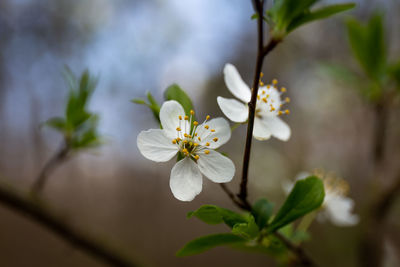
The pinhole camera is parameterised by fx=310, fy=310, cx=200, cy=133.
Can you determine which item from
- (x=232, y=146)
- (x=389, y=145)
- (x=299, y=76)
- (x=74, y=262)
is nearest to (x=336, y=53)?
(x=299, y=76)

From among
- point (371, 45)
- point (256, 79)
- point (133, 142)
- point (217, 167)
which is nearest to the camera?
point (256, 79)

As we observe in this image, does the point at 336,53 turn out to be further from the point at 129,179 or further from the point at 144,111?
the point at 129,179

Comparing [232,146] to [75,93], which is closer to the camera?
[75,93]

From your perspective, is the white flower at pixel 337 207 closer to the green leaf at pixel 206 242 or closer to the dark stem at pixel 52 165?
the green leaf at pixel 206 242

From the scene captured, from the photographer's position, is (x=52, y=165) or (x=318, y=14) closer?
(x=318, y=14)

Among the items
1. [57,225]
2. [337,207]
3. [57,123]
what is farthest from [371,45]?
[57,225]

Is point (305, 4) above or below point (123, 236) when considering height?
above

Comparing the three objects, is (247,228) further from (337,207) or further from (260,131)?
(337,207)
